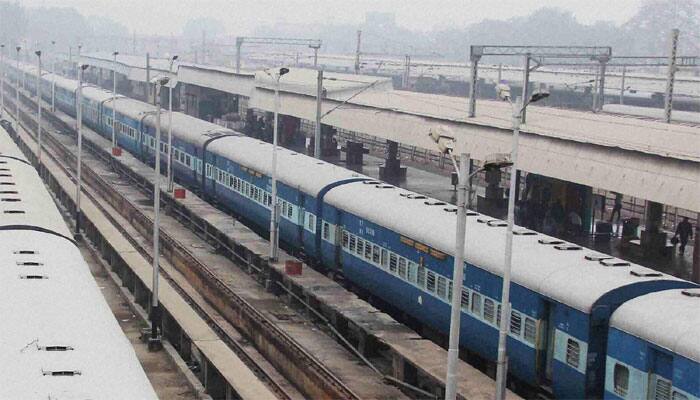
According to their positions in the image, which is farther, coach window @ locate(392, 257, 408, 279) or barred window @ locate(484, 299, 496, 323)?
coach window @ locate(392, 257, 408, 279)

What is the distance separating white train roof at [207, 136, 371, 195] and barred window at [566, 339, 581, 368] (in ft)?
53.2

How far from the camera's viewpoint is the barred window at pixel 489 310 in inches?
957

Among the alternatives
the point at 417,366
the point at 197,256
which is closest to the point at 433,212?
the point at 417,366

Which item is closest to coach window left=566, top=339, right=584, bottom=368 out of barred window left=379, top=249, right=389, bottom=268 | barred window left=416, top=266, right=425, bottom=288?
barred window left=416, top=266, right=425, bottom=288

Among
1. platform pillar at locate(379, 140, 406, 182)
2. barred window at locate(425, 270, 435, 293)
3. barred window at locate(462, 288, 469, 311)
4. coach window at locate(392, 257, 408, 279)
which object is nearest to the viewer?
barred window at locate(462, 288, 469, 311)

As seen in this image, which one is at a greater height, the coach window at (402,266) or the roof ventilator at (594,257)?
the roof ventilator at (594,257)

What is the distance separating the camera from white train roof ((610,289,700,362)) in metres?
18.3

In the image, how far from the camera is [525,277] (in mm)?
23250

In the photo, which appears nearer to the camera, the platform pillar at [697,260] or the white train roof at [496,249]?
the white train roof at [496,249]

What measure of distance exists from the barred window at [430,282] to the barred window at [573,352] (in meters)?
6.43

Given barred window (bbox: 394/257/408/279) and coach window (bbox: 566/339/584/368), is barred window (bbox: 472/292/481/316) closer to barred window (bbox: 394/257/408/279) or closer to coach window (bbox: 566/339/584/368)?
coach window (bbox: 566/339/584/368)

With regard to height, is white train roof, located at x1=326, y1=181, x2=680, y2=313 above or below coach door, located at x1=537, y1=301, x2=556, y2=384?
above

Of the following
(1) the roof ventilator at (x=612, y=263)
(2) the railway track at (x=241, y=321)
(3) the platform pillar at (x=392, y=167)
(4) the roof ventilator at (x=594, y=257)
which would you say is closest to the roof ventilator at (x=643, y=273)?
(1) the roof ventilator at (x=612, y=263)

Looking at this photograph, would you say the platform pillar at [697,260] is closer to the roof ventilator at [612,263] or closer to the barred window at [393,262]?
the barred window at [393,262]
